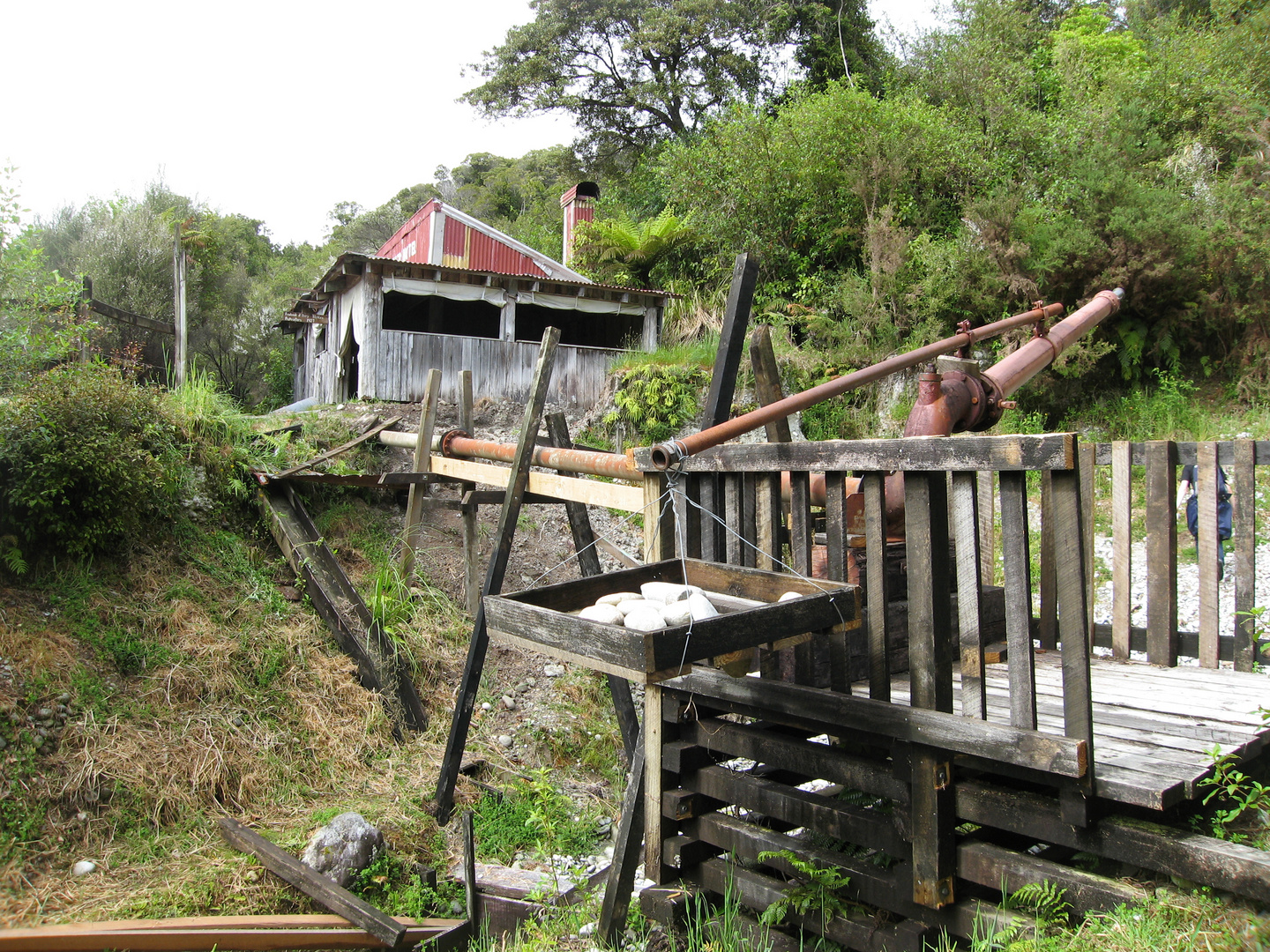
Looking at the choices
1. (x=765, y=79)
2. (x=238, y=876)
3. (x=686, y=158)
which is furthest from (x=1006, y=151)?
Result: (x=238, y=876)

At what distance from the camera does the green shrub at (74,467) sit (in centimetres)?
628

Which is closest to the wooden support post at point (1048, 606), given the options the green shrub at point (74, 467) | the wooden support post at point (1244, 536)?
the wooden support post at point (1244, 536)

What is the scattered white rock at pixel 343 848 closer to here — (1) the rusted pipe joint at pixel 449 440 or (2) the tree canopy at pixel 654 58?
(1) the rusted pipe joint at pixel 449 440

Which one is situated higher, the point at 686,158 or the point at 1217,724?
the point at 686,158

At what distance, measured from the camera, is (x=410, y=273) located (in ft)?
44.6

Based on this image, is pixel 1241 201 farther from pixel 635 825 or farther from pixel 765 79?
pixel 765 79

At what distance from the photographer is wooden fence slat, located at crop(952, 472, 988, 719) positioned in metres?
2.76

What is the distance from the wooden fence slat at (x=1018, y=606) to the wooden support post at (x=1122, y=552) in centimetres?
224

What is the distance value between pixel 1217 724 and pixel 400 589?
639cm

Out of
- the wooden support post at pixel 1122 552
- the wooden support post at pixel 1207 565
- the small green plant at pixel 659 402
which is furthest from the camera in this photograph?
the small green plant at pixel 659 402

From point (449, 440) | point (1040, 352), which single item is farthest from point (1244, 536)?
point (449, 440)

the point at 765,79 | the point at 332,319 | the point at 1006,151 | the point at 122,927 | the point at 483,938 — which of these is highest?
the point at 765,79

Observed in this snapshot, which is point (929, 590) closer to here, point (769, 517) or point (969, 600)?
point (969, 600)

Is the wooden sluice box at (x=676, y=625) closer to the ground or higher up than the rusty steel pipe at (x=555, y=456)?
closer to the ground
